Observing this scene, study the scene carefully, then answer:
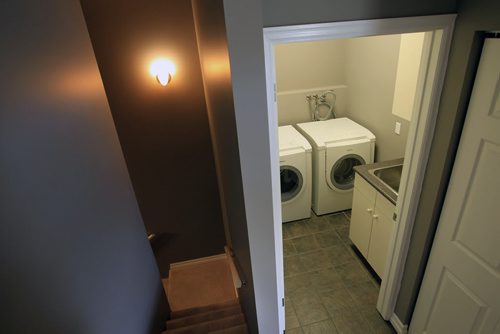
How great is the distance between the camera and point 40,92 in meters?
0.92

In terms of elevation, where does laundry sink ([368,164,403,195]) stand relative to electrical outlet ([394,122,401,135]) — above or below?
below

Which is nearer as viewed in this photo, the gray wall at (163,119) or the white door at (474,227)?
the white door at (474,227)

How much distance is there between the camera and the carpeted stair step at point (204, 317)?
2307 millimetres

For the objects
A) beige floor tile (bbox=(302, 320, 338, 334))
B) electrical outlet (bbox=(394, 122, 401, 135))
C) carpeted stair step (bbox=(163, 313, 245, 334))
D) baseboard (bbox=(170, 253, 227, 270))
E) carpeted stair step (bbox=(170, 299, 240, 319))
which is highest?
electrical outlet (bbox=(394, 122, 401, 135))

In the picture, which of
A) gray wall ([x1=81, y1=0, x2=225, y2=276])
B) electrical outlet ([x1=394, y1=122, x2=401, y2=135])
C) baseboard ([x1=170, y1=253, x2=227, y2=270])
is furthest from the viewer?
baseboard ([x1=170, y1=253, x2=227, y2=270])

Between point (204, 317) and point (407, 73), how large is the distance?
9.07ft

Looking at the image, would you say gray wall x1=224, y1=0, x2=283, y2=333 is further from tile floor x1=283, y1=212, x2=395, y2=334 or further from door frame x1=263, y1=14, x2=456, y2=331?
tile floor x1=283, y1=212, x2=395, y2=334

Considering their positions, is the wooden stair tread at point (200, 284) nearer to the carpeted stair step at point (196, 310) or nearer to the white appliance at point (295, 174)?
the carpeted stair step at point (196, 310)

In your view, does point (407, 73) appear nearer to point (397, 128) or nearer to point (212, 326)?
point (397, 128)

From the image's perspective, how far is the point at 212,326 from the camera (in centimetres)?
223

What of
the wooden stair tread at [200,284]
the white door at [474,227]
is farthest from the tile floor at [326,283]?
the wooden stair tread at [200,284]

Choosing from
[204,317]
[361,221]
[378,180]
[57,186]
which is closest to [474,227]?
[378,180]

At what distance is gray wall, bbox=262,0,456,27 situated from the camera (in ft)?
3.70

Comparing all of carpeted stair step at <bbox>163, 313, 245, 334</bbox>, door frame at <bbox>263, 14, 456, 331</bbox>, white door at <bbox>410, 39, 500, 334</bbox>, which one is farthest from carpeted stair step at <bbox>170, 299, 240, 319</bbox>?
Answer: white door at <bbox>410, 39, 500, 334</bbox>
